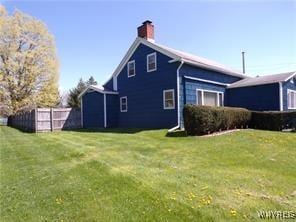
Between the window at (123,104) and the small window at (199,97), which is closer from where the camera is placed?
the small window at (199,97)

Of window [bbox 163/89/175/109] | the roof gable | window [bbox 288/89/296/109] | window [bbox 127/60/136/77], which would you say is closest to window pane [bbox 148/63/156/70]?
the roof gable

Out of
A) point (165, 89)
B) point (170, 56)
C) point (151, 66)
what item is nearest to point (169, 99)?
point (165, 89)

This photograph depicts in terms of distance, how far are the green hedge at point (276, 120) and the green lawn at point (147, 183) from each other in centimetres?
520

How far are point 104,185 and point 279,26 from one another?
12.0 m

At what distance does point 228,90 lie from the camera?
1948 cm

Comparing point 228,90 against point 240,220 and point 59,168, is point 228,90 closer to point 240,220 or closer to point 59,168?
point 59,168

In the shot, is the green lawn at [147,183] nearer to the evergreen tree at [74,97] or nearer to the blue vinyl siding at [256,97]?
the blue vinyl siding at [256,97]

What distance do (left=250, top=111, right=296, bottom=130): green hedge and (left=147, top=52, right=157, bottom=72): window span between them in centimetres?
677

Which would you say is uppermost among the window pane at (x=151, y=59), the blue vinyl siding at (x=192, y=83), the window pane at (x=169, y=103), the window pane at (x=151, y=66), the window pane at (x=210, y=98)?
the window pane at (x=151, y=59)

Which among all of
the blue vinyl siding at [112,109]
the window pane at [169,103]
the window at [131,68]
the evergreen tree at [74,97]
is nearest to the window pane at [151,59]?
the window at [131,68]

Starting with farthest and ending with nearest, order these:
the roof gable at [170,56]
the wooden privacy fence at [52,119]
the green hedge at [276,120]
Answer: the wooden privacy fence at [52,119] → the roof gable at [170,56] → the green hedge at [276,120]

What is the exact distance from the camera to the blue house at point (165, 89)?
1606 cm

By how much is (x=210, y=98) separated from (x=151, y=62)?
14.7 ft

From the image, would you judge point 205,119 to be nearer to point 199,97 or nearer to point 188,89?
point 188,89
